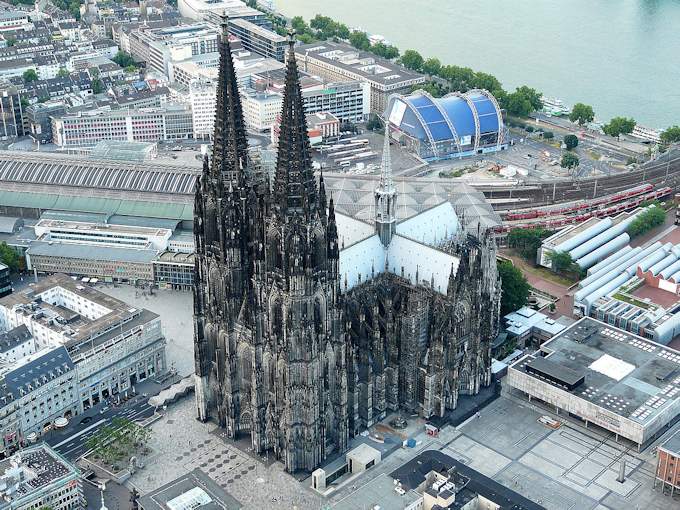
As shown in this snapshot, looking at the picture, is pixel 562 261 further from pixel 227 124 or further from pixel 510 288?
pixel 227 124

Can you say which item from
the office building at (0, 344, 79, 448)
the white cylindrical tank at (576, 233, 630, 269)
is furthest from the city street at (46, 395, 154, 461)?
the white cylindrical tank at (576, 233, 630, 269)

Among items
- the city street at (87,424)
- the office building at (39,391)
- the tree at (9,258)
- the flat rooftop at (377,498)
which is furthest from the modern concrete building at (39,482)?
the tree at (9,258)

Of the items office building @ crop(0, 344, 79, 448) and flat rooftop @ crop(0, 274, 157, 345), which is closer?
office building @ crop(0, 344, 79, 448)

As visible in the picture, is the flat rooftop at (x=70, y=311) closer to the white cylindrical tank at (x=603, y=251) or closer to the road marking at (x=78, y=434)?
the road marking at (x=78, y=434)

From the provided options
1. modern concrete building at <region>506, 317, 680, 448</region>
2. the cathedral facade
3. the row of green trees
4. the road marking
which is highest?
the cathedral facade

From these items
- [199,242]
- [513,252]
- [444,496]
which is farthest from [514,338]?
[199,242]

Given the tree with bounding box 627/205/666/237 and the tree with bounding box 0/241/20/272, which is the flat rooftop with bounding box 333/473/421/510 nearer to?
the tree with bounding box 0/241/20/272
